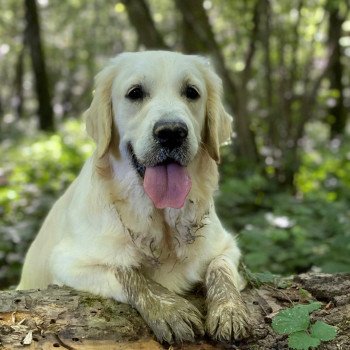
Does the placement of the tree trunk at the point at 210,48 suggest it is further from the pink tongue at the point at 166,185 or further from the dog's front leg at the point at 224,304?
the dog's front leg at the point at 224,304

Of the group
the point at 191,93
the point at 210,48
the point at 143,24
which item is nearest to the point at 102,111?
the point at 191,93

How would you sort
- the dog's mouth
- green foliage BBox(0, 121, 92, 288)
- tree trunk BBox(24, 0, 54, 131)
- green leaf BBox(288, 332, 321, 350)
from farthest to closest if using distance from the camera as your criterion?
tree trunk BBox(24, 0, 54, 131)
green foliage BBox(0, 121, 92, 288)
the dog's mouth
green leaf BBox(288, 332, 321, 350)

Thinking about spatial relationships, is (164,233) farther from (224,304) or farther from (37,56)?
(37,56)

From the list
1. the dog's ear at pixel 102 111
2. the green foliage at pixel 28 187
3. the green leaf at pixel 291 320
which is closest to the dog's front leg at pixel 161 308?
the green leaf at pixel 291 320

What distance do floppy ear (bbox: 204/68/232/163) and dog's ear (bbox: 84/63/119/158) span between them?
566 mm

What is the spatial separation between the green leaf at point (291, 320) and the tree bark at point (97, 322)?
0.08 meters

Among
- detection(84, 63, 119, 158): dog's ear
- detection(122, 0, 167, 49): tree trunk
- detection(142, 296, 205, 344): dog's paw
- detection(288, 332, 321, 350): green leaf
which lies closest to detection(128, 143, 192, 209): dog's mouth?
detection(84, 63, 119, 158): dog's ear

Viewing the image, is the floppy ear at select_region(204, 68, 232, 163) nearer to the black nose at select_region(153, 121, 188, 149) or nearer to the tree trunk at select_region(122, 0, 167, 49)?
the black nose at select_region(153, 121, 188, 149)

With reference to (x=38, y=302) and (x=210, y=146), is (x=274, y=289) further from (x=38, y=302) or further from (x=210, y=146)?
(x=38, y=302)

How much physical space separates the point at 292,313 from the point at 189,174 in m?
1.01

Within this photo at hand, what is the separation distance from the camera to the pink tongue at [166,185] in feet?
10.4

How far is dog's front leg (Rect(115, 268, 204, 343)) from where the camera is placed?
107 inches

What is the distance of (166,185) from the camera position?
10.5ft

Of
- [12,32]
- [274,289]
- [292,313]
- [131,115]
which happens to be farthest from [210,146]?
[12,32]
